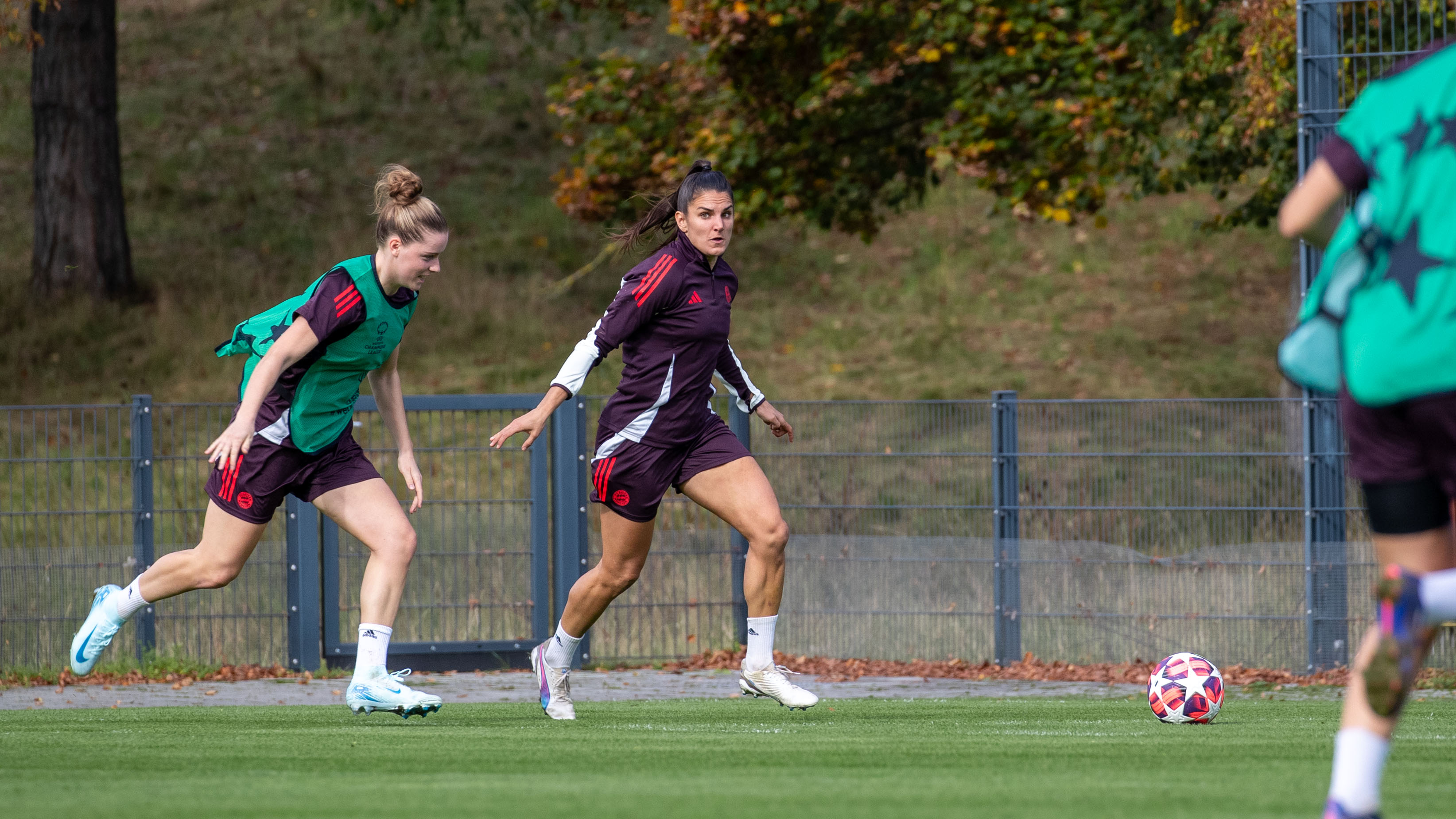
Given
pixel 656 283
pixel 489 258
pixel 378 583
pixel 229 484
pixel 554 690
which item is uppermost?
pixel 489 258

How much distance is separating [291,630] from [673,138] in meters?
7.48

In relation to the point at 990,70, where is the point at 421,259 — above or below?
below

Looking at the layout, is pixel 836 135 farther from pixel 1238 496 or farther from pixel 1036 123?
pixel 1238 496

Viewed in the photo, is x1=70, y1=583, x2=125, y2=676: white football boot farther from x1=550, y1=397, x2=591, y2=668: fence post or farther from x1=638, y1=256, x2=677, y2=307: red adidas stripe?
x1=550, y1=397, x2=591, y2=668: fence post

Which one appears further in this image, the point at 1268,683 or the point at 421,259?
the point at 1268,683

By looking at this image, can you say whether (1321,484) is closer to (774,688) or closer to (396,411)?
(774,688)

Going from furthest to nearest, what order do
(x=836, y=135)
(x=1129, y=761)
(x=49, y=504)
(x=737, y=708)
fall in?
(x=836, y=135)
(x=49, y=504)
(x=737, y=708)
(x=1129, y=761)

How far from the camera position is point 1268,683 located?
10.2m

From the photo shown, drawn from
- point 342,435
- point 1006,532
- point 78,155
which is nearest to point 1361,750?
point 342,435

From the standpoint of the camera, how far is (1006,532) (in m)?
11.1

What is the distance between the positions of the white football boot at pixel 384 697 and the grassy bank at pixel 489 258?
10547 millimetres

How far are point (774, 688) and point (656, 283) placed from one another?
187 centimetres

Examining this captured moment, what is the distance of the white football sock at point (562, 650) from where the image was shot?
7.34m

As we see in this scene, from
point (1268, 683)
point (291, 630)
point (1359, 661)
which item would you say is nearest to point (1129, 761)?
point (1359, 661)
